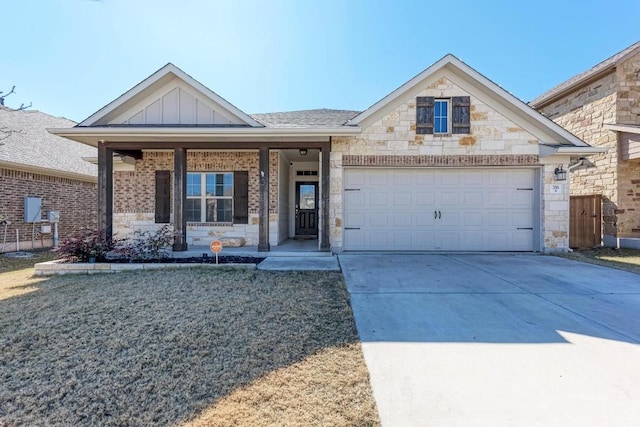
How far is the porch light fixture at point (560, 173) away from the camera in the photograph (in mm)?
8344

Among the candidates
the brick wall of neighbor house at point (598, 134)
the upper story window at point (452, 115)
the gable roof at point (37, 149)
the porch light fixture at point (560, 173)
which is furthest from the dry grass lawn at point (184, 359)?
the brick wall of neighbor house at point (598, 134)

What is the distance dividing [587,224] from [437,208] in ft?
19.5

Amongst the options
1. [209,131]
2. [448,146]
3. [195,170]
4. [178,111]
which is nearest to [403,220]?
[448,146]

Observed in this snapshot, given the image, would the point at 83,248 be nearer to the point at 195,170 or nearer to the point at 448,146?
the point at 195,170

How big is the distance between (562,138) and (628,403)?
8.07 m

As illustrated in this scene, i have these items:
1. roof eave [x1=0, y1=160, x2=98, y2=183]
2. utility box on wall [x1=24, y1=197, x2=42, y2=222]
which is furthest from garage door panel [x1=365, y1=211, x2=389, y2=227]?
utility box on wall [x1=24, y1=197, x2=42, y2=222]

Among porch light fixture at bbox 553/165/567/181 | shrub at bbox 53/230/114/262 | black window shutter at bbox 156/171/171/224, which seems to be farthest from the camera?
black window shutter at bbox 156/171/171/224

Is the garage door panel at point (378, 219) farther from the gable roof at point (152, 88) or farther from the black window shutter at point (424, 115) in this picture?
the gable roof at point (152, 88)

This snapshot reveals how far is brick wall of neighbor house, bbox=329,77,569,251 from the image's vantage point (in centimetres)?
841

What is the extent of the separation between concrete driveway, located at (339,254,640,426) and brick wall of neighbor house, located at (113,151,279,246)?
4.79 metres

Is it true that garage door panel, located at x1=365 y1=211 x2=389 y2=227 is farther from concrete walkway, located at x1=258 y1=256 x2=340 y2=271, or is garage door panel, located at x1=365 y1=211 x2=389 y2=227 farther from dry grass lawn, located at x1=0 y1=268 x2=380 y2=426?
dry grass lawn, located at x1=0 y1=268 x2=380 y2=426

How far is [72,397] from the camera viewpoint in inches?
92.7

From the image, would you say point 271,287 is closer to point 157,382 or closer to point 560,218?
point 157,382

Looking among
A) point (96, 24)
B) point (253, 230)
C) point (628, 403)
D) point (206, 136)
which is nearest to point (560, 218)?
point (628, 403)
